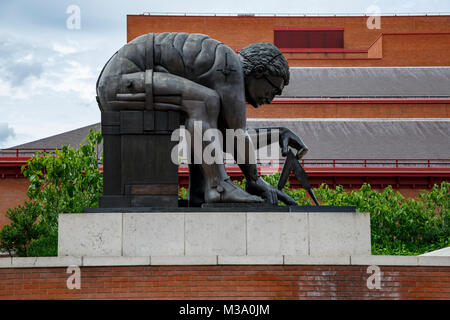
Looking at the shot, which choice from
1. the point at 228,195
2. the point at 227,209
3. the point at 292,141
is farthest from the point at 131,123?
the point at 292,141

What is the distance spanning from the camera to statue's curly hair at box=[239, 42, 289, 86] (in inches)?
319

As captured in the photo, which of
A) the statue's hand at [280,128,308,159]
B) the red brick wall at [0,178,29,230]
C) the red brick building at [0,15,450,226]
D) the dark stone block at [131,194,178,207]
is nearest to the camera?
the dark stone block at [131,194,178,207]

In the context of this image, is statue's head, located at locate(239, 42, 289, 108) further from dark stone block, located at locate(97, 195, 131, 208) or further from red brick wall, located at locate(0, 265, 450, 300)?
red brick wall, located at locate(0, 265, 450, 300)

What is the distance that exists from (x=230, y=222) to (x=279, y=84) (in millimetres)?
2420

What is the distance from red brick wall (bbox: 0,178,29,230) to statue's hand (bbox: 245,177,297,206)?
76.8 ft

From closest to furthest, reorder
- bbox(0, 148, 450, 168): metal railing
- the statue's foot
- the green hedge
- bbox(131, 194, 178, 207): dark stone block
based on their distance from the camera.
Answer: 1. bbox(131, 194, 178, 207): dark stone block
2. the statue's foot
3. the green hedge
4. bbox(0, 148, 450, 168): metal railing

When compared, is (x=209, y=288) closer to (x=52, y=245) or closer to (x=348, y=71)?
(x=52, y=245)

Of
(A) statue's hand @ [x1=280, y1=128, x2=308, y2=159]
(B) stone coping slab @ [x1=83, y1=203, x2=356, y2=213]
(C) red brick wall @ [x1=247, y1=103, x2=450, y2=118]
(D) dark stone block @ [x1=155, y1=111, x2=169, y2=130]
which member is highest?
(C) red brick wall @ [x1=247, y1=103, x2=450, y2=118]

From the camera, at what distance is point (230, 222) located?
7.09m

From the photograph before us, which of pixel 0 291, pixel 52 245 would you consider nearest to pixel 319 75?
pixel 52 245

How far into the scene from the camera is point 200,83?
7.85 metres

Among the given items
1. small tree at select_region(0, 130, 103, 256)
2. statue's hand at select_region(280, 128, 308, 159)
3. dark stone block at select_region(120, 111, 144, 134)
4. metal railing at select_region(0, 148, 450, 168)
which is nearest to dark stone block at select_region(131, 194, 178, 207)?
dark stone block at select_region(120, 111, 144, 134)

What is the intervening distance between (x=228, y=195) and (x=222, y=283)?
4.06 ft

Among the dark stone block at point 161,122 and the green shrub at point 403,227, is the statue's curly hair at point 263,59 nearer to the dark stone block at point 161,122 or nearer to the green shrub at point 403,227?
the dark stone block at point 161,122
